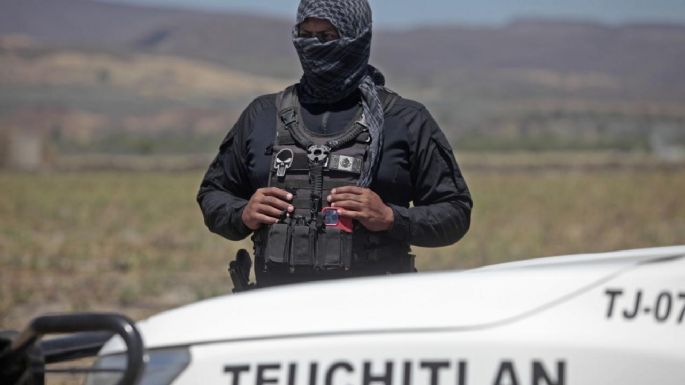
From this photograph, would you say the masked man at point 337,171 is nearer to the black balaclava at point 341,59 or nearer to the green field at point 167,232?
the black balaclava at point 341,59

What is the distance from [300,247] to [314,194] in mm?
148

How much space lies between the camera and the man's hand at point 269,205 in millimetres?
3604

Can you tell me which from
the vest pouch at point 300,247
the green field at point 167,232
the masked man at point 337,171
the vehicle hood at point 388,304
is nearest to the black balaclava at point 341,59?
the masked man at point 337,171

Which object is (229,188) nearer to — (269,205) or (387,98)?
(269,205)

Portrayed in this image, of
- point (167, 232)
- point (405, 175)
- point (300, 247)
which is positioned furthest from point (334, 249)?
point (167, 232)

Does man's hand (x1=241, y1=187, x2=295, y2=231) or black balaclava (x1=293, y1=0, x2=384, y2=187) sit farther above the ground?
black balaclava (x1=293, y1=0, x2=384, y2=187)

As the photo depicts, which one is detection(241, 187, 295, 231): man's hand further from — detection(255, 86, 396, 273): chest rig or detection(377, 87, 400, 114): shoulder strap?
detection(377, 87, 400, 114): shoulder strap

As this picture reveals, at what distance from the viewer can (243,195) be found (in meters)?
4.03

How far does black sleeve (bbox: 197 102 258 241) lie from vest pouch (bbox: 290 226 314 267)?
0.22 metres

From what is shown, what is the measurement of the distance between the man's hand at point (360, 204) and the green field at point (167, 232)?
774 centimetres

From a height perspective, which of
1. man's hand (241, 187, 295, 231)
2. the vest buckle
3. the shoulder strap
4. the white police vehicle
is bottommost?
the white police vehicle

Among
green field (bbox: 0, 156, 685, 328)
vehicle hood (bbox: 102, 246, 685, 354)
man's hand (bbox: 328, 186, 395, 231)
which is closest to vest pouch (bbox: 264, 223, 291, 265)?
man's hand (bbox: 328, 186, 395, 231)

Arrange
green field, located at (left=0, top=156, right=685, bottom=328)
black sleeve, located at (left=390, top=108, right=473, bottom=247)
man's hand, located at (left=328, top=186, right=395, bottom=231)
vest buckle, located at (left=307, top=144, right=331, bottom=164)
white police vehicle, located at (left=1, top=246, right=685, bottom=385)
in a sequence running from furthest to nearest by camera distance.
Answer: green field, located at (left=0, top=156, right=685, bottom=328)
black sleeve, located at (left=390, top=108, right=473, bottom=247)
vest buckle, located at (left=307, top=144, right=331, bottom=164)
man's hand, located at (left=328, top=186, right=395, bottom=231)
white police vehicle, located at (left=1, top=246, right=685, bottom=385)

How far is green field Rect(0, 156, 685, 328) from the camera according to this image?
14.1 metres
